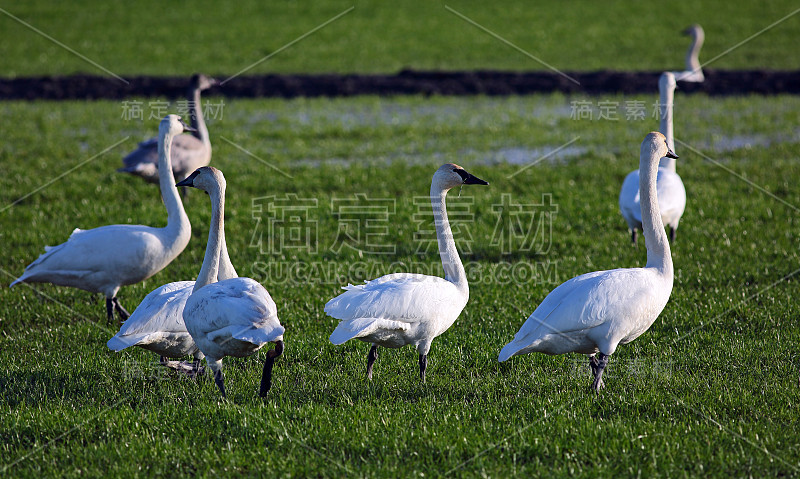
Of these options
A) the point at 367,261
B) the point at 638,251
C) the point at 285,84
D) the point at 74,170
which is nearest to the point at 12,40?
the point at 285,84

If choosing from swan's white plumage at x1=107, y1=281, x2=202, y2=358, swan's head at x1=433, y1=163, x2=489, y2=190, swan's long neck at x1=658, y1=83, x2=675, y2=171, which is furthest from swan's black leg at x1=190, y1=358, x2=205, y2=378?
swan's long neck at x1=658, y1=83, x2=675, y2=171

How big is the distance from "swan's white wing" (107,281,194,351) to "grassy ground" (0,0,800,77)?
783 inches

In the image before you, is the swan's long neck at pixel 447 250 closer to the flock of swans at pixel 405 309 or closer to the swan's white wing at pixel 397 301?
the flock of swans at pixel 405 309

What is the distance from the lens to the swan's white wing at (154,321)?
5414 millimetres

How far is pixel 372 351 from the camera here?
19.4ft

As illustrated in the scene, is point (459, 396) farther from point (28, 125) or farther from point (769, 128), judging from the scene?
point (28, 125)

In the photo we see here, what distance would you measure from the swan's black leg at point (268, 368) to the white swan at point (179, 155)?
5.70 m

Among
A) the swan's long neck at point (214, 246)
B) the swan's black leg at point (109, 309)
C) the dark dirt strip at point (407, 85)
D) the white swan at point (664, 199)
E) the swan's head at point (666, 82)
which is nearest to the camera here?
the swan's long neck at point (214, 246)

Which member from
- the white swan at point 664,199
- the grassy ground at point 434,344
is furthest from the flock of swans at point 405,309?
the white swan at point 664,199

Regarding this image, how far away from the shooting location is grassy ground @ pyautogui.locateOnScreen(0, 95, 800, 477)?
4.67m

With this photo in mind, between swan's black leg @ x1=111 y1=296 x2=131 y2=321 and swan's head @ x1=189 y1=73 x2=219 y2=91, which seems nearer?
swan's black leg @ x1=111 y1=296 x2=131 y2=321

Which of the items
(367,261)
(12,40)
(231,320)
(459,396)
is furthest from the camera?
(12,40)

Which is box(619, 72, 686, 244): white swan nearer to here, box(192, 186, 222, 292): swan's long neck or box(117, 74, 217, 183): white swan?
box(192, 186, 222, 292): swan's long neck

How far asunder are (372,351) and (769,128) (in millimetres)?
12741
